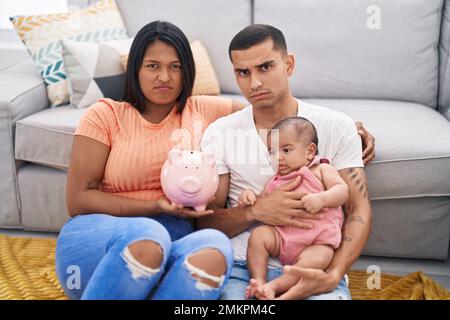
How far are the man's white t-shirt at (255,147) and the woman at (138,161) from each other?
0.33ft

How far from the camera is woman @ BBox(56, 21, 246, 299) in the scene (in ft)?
4.36

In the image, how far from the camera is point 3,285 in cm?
190

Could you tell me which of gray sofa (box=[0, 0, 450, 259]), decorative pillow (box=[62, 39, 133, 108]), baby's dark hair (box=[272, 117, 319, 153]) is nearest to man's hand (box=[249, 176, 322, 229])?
baby's dark hair (box=[272, 117, 319, 153])

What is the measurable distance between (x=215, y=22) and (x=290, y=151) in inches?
50.0

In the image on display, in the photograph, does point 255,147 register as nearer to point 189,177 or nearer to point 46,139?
point 189,177

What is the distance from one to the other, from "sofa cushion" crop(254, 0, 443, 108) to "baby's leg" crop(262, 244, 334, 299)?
3.99ft

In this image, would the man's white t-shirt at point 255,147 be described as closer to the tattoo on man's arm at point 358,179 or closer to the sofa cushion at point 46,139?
the tattoo on man's arm at point 358,179

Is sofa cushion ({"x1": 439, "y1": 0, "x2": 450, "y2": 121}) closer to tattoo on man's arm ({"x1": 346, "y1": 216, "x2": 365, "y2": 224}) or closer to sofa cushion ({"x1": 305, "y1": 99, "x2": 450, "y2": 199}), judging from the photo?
sofa cushion ({"x1": 305, "y1": 99, "x2": 450, "y2": 199})

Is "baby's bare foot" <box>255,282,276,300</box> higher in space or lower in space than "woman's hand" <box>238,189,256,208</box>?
lower

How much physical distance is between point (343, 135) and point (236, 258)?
0.44m

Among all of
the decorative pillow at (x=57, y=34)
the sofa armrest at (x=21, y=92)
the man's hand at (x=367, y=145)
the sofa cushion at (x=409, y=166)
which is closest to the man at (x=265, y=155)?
the man's hand at (x=367, y=145)

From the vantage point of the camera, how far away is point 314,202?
54.6 inches

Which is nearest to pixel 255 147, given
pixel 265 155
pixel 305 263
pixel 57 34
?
pixel 265 155
